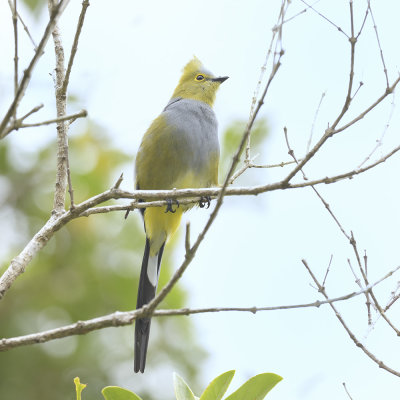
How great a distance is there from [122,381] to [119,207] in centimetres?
204

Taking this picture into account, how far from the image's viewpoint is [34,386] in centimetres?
454

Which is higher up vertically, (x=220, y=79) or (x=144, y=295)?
(x=220, y=79)

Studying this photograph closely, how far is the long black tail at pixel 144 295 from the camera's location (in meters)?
3.44

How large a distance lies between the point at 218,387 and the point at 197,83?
3657mm

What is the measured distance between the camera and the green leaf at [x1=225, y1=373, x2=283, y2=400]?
214 centimetres

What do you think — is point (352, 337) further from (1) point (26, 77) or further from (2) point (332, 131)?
(1) point (26, 77)

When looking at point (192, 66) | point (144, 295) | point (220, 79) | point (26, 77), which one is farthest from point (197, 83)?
point (26, 77)

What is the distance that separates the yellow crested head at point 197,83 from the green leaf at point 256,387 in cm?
343

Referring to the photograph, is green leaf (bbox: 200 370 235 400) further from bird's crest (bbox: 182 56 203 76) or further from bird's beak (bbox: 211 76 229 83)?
bird's crest (bbox: 182 56 203 76)

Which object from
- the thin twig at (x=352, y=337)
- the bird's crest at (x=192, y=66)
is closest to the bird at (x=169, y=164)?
the bird's crest at (x=192, y=66)

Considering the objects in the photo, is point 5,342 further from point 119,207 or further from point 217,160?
point 217,160

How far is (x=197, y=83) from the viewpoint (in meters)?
5.43

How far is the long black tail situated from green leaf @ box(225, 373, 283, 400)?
1175 mm

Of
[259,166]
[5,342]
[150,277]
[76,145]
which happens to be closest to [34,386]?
[150,277]
